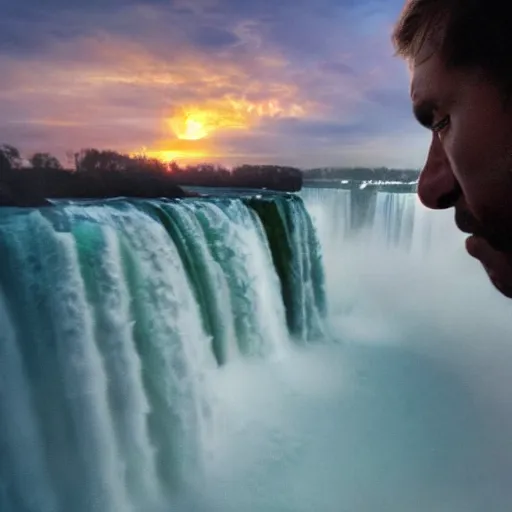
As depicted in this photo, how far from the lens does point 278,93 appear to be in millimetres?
1922

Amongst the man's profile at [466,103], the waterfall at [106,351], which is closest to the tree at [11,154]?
the waterfall at [106,351]

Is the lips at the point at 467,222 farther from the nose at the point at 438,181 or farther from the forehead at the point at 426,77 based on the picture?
the forehead at the point at 426,77

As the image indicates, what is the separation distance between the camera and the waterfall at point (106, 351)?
131cm

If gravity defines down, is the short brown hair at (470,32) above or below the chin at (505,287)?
above

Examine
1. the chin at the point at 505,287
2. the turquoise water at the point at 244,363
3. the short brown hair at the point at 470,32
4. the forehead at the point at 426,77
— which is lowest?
the turquoise water at the point at 244,363

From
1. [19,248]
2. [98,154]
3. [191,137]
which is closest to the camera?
[19,248]

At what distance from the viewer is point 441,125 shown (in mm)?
507

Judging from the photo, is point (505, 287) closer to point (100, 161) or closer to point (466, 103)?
point (466, 103)

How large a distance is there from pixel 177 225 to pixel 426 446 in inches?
49.7

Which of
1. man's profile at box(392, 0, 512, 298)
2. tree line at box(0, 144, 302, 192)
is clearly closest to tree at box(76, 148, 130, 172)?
tree line at box(0, 144, 302, 192)

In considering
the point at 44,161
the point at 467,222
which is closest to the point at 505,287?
the point at 467,222

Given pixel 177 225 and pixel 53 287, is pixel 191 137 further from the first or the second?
pixel 53 287

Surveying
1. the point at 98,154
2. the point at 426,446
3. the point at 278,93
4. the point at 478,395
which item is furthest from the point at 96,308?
the point at 478,395

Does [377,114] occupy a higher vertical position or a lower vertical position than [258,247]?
higher
